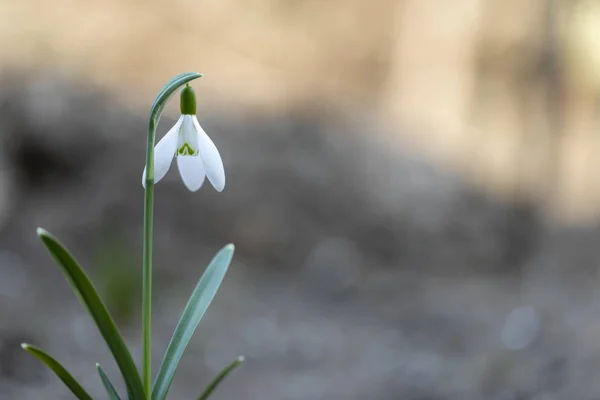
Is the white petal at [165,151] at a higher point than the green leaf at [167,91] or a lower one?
lower

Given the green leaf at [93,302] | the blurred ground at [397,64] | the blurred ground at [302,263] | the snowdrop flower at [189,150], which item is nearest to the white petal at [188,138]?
the snowdrop flower at [189,150]

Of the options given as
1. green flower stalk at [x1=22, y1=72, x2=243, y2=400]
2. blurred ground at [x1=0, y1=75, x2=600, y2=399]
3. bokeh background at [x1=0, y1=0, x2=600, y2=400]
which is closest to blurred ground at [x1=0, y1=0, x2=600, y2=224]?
bokeh background at [x1=0, y1=0, x2=600, y2=400]

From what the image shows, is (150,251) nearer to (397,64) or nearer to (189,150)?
(189,150)

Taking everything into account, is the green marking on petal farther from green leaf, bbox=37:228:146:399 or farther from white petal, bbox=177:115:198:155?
green leaf, bbox=37:228:146:399

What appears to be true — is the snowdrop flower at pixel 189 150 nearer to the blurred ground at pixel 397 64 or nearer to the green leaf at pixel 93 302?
the green leaf at pixel 93 302

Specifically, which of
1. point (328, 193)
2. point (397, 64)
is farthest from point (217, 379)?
point (397, 64)
